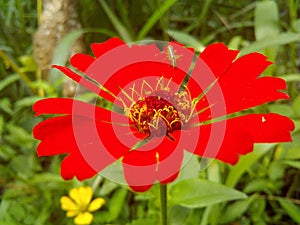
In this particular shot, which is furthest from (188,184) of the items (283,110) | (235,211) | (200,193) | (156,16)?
(156,16)

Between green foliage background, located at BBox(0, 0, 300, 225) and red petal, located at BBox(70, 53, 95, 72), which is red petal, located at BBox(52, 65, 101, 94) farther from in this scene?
green foliage background, located at BBox(0, 0, 300, 225)

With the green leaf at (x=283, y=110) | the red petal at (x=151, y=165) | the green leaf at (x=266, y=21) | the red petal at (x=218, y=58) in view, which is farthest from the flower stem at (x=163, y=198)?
the green leaf at (x=266, y=21)

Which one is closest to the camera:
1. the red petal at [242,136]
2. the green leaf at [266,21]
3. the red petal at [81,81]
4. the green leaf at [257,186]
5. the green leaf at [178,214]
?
the red petal at [242,136]

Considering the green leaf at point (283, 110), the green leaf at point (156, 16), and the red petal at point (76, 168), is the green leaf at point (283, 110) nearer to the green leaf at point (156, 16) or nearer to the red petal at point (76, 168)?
the green leaf at point (156, 16)

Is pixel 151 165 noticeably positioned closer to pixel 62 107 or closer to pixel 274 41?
pixel 62 107

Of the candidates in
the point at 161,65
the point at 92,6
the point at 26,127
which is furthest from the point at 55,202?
the point at 92,6

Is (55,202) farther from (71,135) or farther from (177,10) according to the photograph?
(177,10)
